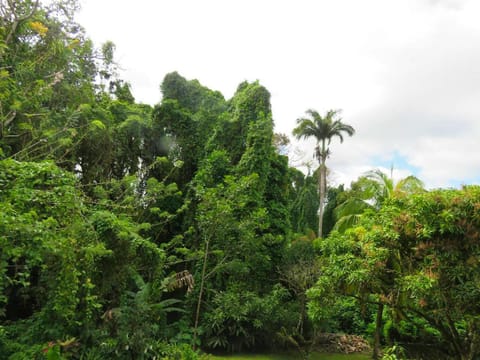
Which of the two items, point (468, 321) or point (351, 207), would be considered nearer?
point (468, 321)

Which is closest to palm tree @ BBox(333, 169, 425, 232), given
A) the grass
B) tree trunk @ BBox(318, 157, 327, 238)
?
the grass

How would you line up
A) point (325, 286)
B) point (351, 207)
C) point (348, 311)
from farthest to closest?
point (351, 207), point (348, 311), point (325, 286)

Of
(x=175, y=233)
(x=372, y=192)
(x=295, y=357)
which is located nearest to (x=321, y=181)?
(x=372, y=192)

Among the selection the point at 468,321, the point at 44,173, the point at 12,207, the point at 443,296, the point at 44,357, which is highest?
the point at 44,173

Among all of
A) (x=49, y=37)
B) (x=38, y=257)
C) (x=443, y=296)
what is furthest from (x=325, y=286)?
(x=49, y=37)

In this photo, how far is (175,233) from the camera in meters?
12.7

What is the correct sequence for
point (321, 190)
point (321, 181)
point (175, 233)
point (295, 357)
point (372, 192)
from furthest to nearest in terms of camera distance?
point (321, 181)
point (321, 190)
point (372, 192)
point (175, 233)
point (295, 357)

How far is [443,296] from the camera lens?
629 centimetres

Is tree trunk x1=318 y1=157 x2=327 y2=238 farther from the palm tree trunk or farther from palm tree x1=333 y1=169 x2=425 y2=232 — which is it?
palm tree x1=333 y1=169 x2=425 y2=232

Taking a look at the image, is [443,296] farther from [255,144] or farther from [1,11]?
[1,11]

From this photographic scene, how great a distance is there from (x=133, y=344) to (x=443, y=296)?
5.67 m

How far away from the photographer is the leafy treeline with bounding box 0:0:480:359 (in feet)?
19.7

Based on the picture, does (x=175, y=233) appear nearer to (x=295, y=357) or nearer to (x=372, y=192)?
(x=295, y=357)

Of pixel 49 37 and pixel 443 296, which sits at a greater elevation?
pixel 49 37
